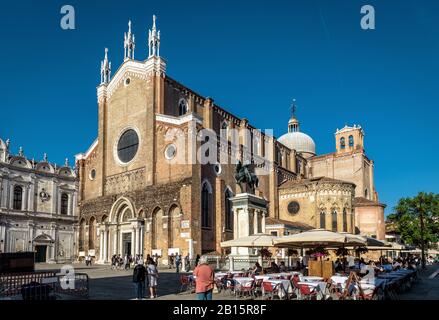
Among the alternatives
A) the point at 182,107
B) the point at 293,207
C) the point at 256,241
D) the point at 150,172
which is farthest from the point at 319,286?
the point at 293,207

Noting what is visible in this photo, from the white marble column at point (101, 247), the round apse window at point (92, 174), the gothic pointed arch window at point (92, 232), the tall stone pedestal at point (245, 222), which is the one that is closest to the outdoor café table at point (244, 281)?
the tall stone pedestal at point (245, 222)

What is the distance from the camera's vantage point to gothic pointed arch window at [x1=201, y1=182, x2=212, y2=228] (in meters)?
31.4

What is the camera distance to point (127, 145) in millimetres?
36781

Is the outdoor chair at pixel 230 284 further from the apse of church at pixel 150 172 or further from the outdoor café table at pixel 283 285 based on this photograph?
the apse of church at pixel 150 172

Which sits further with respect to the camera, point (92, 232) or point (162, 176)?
point (92, 232)

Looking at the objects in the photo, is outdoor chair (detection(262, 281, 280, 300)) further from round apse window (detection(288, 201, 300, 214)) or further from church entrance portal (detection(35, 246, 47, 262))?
round apse window (detection(288, 201, 300, 214))

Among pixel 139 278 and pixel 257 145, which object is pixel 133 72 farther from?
pixel 139 278

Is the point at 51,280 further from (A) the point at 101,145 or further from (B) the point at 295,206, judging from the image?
(B) the point at 295,206

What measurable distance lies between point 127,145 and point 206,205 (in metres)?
9.55

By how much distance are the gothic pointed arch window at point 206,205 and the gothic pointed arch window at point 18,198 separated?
1727 centimetres

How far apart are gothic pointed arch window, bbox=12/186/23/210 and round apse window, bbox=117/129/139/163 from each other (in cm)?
925

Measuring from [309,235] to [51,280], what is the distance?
8343 millimetres

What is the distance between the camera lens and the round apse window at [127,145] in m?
36.1


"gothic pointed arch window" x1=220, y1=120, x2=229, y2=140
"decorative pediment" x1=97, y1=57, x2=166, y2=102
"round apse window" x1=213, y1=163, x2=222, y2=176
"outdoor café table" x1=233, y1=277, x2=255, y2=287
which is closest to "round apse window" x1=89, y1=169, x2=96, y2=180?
"decorative pediment" x1=97, y1=57, x2=166, y2=102
